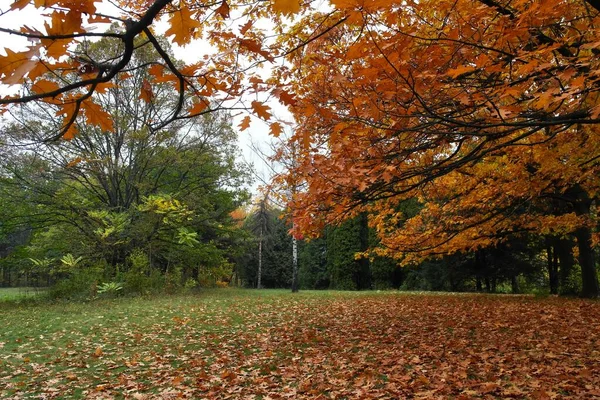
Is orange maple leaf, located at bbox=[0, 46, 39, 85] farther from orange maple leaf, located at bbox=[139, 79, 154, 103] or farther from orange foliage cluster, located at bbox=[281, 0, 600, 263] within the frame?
orange foliage cluster, located at bbox=[281, 0, 600, 263]

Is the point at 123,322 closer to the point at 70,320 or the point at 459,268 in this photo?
the point at 70,320

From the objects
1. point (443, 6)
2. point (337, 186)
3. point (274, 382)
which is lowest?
point (274, 382)

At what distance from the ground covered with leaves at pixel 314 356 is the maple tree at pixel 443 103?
181 centimetres

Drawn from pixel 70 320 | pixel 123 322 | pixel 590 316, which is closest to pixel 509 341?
pixel 590 316

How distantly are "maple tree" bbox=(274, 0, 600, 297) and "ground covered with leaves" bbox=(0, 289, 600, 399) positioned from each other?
1814 millimetres

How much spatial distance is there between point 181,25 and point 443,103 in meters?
2.78

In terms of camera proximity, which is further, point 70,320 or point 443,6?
point 70,320

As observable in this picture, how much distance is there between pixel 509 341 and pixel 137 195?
15511 mm

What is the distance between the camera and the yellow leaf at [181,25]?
5.01ft

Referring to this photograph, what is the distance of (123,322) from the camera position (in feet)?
28.0

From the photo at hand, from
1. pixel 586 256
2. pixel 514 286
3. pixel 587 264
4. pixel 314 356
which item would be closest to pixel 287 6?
pixel 314 356

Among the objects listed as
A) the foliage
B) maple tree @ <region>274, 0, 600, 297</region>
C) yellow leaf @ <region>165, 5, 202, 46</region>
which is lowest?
the foliage

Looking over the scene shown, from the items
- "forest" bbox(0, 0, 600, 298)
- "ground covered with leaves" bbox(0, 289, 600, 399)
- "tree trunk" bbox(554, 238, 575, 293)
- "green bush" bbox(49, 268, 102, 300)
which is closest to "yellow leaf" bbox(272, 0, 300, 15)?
"forest" bbox(0, 0, 600, 298)

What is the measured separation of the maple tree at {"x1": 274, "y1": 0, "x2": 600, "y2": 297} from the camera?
2.94 metres
